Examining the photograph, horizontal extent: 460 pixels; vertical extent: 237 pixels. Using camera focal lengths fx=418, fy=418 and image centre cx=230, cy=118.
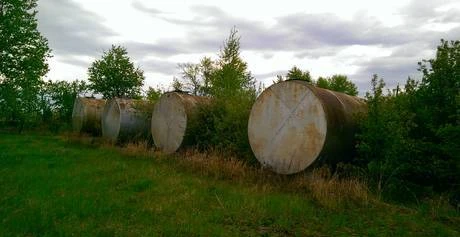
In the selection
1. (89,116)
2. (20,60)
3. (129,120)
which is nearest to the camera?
(129,120)

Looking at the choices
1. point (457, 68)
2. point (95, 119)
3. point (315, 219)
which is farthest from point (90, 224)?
point (95, 119)

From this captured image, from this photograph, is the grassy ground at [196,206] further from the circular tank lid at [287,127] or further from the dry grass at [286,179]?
the circular tank lid at [287,127]

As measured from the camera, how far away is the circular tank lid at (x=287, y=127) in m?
8.89

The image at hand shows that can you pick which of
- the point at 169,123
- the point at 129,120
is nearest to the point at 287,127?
the point at 169,123

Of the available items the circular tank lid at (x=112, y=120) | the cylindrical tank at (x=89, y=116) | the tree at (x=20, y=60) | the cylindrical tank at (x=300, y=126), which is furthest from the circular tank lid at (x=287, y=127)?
the tree at (x=20, y=60)

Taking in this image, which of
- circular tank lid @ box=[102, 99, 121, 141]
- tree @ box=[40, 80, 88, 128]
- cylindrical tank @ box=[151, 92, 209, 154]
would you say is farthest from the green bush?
tree @ box=[40, 80, 88, 128]

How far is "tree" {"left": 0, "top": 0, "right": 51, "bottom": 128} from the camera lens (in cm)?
2458

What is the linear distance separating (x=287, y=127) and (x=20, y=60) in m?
22.4

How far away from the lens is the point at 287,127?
9.49 metres

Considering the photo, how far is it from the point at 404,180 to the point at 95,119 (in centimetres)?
1724

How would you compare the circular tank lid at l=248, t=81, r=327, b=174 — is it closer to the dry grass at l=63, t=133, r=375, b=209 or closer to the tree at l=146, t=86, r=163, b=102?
the dry grass at l=63, t=133, r=375, b=209

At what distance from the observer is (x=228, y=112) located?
469 inches

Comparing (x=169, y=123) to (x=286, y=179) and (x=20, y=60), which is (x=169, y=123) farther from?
(x=20, y=60)

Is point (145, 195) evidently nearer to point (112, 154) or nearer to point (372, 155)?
point (372, 155)
